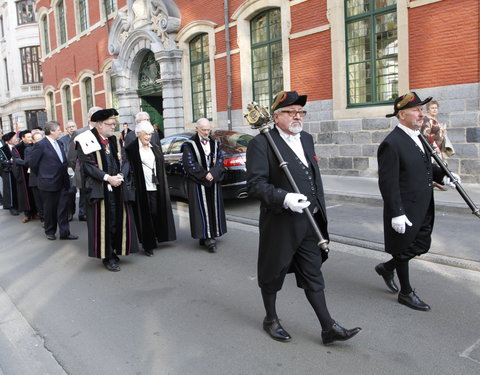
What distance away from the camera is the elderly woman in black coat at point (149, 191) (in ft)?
20.8

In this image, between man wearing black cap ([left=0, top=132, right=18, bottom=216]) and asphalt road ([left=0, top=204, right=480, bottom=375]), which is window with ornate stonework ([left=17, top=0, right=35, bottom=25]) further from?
asphalt road ([left=0, top=204, right=480, bottom=375])

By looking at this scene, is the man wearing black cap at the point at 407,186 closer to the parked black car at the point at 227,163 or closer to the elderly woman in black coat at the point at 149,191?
the elderly woman in black coat at the point at 149,191

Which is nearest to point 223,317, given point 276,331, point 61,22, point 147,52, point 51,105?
point 276,331

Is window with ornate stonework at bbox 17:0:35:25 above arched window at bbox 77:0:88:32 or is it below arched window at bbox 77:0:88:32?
above

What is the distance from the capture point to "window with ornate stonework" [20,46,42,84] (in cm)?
3891

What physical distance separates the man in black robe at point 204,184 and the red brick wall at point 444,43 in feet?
19.8

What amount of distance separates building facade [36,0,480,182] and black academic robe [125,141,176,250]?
6.41m

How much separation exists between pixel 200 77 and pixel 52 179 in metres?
Answer: 10.5

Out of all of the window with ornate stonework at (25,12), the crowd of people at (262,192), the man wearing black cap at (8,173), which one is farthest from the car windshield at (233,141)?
the window with ornate stonework at (25,12)

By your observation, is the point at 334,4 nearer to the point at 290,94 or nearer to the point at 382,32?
the point at 382,32

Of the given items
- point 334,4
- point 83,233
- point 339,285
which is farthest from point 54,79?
point 339,285

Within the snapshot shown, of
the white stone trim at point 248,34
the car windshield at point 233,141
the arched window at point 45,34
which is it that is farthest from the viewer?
the arched window at point 45,34

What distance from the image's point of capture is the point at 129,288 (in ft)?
16.7

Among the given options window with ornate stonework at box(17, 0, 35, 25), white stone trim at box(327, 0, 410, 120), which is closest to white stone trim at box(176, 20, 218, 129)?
white stone trim at box(327, 0, 410, 120)
